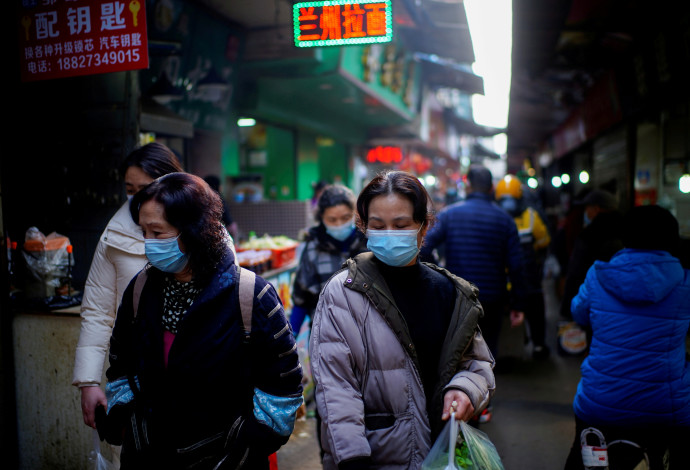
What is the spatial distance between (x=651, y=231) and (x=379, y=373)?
5.81 feet

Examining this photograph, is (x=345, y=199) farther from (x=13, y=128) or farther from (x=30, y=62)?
(x=13, y=128)

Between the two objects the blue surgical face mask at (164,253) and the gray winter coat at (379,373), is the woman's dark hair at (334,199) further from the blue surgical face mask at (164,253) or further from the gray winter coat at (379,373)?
the blue surgical face mask at (164,253)

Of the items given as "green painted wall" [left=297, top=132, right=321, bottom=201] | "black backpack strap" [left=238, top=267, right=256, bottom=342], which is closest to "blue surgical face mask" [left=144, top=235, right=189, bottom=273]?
"black backpack strap" [left=238, top=267, right=256, bottom=342]

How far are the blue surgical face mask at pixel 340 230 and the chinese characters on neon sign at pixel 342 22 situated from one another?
170 cm

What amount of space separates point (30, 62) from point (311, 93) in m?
7.06

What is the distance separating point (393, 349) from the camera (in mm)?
2102

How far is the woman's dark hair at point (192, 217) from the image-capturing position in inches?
84.3

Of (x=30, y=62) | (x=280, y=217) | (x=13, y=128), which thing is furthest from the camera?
(x=280, y=217)

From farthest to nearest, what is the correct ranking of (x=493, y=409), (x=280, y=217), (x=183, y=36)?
(x=280, y=217) < (x=183, y=36) < (x=493, y=409)

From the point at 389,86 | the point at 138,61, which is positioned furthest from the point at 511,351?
the point at 389,86

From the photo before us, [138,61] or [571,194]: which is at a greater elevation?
[138,61]

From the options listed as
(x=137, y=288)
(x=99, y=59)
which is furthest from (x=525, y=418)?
(x=99, y=59)

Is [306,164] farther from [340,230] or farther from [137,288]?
[137,288]

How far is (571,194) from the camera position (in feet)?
50.6
